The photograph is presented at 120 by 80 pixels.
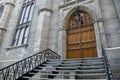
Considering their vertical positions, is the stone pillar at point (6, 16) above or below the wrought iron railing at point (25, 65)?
above

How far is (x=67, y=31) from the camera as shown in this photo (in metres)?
9.64

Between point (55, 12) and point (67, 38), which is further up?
point (55, 12)

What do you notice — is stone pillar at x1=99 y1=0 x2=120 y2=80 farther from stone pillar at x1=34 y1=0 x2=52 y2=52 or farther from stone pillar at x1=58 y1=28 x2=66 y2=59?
stone pillar at x1=34 y1=0 x2=52 y2=52

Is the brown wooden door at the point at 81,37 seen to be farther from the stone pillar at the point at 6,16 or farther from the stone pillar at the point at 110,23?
the stone pillar at the point at 6,16

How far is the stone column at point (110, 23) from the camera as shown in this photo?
7.52 metres

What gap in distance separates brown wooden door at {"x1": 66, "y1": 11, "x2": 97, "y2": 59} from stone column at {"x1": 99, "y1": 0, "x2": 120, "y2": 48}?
963mm

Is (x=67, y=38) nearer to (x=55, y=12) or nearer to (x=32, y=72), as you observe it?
(x=55, y=12)

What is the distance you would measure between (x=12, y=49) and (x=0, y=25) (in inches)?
146

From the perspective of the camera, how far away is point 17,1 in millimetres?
15414

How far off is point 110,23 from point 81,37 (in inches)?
84.1

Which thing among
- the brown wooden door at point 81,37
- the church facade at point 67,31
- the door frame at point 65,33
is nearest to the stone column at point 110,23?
the church facade at point 67,31

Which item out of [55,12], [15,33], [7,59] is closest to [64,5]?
[55,12]

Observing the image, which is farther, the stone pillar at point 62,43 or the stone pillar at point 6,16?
the stone pillar at point 6,16

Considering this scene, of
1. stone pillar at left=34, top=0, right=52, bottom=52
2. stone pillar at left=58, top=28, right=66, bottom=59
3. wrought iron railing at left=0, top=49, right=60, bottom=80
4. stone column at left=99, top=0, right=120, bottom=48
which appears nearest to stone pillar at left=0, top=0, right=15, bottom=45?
stone pillar at left=34, top=0, right=52, bottom=52
